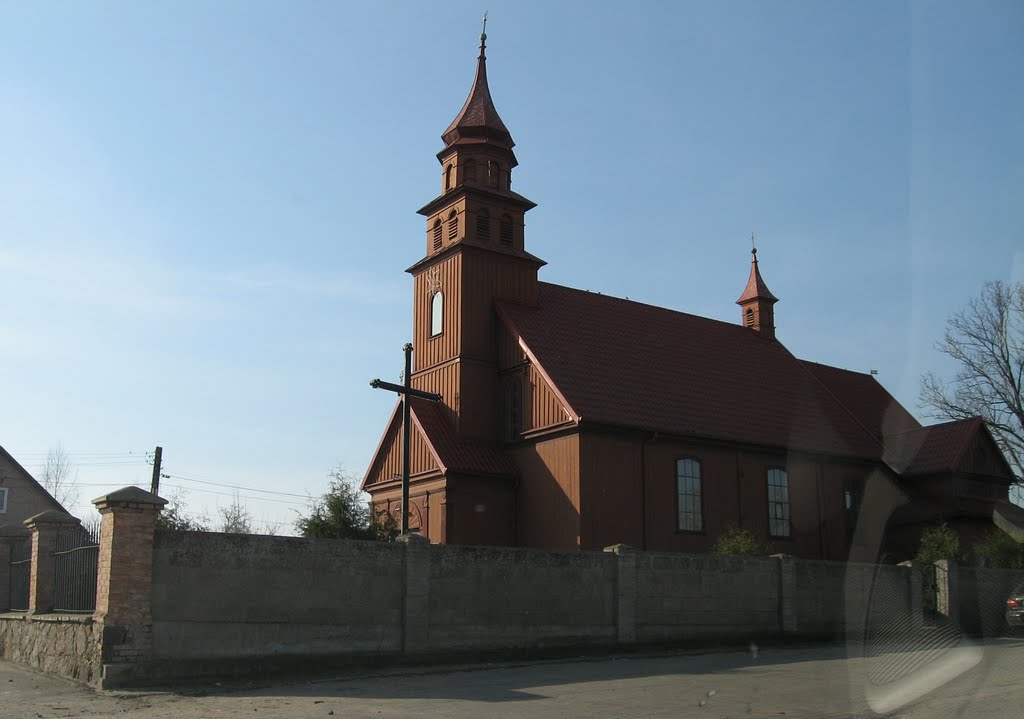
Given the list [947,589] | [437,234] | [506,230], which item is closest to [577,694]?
[947,589]

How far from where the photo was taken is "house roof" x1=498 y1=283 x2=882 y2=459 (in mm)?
29656

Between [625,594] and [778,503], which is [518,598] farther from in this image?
[778,503]

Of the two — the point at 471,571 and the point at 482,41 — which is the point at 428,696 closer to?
the point at 471,571

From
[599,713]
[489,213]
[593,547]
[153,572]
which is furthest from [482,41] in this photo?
[599,713]

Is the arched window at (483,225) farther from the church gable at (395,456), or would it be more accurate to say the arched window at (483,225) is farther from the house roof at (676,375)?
the church gable at (395,456)

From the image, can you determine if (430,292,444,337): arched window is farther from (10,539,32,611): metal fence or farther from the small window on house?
(10,539,32,611): metal fence

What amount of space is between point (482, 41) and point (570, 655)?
22.9m

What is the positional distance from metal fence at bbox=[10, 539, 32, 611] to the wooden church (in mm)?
10711

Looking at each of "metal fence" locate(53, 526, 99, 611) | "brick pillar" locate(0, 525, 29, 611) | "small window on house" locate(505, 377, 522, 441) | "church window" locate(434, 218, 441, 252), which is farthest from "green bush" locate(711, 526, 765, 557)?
"brick pillar" locate(0, 525, 29, 611)

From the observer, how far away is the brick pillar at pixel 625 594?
21.4 metres

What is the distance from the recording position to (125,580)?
15211mm

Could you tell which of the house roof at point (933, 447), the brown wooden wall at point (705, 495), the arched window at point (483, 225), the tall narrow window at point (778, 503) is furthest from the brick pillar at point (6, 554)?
the house roof at point (933, 447)

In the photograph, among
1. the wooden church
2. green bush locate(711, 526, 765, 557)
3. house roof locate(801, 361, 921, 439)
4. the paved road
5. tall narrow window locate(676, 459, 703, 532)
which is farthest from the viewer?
house roof locate(801, 361, 921, 439)

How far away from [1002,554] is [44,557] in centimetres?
2535
